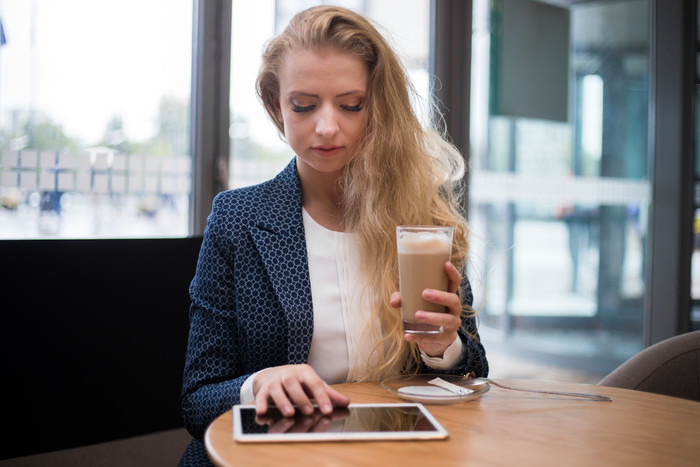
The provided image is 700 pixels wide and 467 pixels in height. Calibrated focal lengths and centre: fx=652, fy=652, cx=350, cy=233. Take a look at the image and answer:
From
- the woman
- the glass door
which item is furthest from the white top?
the glass door

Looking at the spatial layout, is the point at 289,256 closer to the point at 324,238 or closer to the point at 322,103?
the point at 324,238

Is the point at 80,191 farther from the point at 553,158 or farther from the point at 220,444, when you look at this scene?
the point at 553,158

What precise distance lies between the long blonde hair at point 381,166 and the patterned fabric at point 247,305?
0.15 metres

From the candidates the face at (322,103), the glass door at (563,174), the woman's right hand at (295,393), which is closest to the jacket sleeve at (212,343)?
the woman's right hand at (295,393)

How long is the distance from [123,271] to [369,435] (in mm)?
1410

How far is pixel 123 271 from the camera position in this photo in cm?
209

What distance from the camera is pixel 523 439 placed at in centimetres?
94

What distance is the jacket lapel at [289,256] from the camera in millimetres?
1359

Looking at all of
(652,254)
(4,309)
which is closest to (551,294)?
(652,254)

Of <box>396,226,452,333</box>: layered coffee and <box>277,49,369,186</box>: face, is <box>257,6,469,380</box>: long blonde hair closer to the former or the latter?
<box>277,49,369,186</box>: face

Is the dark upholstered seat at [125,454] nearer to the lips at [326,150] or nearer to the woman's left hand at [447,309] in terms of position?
the lips at [326,150]

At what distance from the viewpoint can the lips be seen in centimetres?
141

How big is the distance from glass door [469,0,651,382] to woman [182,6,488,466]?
2.86 metres

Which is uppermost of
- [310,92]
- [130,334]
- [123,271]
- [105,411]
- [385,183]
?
[310,92]
